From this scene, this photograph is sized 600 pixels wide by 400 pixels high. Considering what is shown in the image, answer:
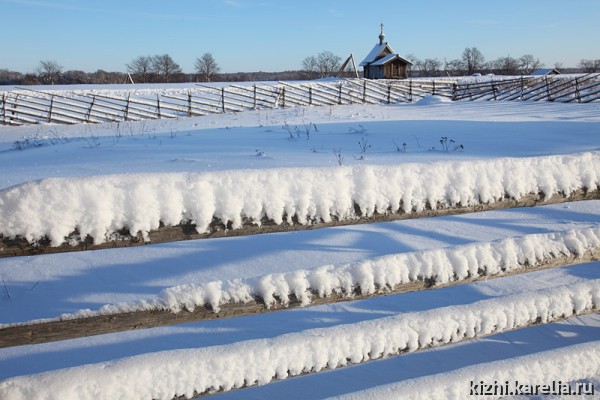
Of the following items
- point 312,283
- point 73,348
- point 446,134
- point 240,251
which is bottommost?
point 73,348

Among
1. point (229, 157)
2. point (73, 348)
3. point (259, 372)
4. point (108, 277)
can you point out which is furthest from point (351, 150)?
point (259, 372)

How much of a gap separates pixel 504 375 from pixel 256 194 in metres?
1.43

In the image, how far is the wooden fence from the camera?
69.6 feet

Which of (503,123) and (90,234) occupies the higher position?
(503,123)

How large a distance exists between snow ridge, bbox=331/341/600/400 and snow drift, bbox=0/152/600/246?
A: 0.76 metres

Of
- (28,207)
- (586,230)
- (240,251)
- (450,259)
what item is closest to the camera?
(28,207)

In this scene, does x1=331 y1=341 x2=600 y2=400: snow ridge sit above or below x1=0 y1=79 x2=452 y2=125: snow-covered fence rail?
below

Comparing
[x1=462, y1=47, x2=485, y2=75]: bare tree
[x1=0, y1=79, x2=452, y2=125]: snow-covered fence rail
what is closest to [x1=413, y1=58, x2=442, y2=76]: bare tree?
[x1=462, y1=47, x2=485, y2=75]: bare tree

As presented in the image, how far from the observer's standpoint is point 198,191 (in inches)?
58.2

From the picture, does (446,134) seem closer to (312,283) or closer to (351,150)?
(351,150)

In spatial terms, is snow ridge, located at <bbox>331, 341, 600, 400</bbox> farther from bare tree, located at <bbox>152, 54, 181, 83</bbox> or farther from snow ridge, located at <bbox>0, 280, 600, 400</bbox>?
bare tree, located at <bbox>152, 54, 181, 83</bbox>

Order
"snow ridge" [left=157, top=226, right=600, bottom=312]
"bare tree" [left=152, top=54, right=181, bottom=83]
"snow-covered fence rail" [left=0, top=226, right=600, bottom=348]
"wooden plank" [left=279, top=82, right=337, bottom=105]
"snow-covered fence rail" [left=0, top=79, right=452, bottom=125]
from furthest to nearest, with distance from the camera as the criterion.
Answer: "bare tree" [left=152, top=54, right=181, bottom=83] < "wooden plank" [left=279, top=82, right=337, bottom=105] < "snow-covered fence rail" [left=0, top=79, right=452, bottom=125] < "snow ridge" [left=157, top=226, right=600, bottom=312] < "snow-covered fence rail" [left=0, top=226, right=600, bottom=348]

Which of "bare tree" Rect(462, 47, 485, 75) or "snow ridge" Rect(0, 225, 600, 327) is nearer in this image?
"snow ridge" Rect(0, 225, 600, 327)

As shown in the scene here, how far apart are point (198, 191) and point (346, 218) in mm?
590
